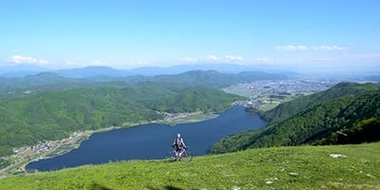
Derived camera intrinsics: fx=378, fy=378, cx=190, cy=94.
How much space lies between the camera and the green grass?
15.3 meters

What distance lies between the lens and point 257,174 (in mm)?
16984

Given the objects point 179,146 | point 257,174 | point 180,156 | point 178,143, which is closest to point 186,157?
point 180,156

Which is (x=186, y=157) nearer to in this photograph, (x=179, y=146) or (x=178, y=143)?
(x=179, y=146)

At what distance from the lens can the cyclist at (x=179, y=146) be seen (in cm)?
2182

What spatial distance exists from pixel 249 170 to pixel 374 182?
5.40 metres

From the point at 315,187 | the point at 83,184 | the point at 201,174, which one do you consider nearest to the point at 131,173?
the point at 83,184

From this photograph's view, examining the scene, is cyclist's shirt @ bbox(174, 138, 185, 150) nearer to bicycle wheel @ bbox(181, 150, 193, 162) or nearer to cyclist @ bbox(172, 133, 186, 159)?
cyclist @ bbox(172, 133, 186, 159)

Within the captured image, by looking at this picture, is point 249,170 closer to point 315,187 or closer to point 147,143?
point 315,187

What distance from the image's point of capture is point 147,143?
7229 inches

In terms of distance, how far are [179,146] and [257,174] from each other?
245 inches

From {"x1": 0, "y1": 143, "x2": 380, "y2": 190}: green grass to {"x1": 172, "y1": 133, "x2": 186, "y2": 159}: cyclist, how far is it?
1.60m

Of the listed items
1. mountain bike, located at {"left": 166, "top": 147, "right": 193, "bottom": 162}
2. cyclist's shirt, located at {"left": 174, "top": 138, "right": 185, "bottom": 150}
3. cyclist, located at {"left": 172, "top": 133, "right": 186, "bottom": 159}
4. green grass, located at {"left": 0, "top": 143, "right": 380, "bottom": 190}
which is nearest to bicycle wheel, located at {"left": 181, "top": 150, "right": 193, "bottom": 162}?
mountain bike, located at {"left": 166, "top": 147, "right": 193, "bottom": 162}

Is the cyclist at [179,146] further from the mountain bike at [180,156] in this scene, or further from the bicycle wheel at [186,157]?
the bicycle wheel at [186,157]

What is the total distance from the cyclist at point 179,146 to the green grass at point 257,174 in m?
1.60
